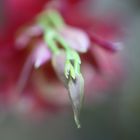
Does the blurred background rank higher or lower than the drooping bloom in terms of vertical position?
lower

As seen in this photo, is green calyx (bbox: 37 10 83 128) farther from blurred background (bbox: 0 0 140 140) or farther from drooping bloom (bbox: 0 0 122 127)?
blurred background (bbox: 0 0 140 140)

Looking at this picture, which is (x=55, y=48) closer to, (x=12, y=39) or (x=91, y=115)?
(x=12, y=39)

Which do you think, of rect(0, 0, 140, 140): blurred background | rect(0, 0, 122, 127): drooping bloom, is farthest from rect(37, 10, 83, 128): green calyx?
rect(0, 0, 140, 140): blurred background

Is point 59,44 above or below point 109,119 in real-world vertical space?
above

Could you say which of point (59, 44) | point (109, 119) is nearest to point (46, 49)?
point (59, 44)

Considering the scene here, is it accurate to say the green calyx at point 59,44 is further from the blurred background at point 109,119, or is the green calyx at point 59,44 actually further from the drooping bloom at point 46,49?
the blurred background at point 109,119

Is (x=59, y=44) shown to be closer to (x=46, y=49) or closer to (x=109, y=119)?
(x=46, y=49)
